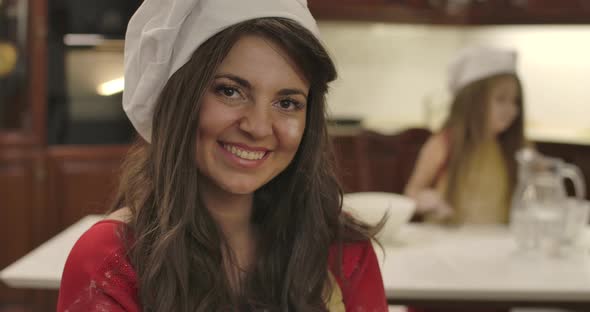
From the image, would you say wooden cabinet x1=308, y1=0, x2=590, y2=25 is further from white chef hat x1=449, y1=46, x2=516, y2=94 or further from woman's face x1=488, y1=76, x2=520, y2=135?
woman's face x1=488, y1=76, x2=520, y2=135

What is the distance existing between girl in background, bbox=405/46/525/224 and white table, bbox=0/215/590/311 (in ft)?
1.31

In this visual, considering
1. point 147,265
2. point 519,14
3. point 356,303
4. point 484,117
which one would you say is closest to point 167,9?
point 147,265

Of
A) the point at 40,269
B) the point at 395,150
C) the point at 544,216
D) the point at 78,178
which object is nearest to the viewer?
the point at 40,269

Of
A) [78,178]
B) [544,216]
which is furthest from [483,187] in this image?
[78,178]

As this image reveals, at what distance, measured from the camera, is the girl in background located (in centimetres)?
218

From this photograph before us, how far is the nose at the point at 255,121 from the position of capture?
0.90 meters

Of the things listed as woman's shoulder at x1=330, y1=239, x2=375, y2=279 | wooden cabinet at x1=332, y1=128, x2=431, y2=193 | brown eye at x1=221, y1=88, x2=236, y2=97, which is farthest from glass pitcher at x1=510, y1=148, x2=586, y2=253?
brown eye at x1=221, y1=88, x2=236, y2=97

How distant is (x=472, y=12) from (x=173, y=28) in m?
3.10

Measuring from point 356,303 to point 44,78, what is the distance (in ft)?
8.04

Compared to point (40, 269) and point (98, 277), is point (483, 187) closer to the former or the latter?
point (40, 269)

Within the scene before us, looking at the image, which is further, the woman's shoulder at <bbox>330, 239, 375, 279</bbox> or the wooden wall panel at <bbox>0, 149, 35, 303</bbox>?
the wooden wall panel at <bbox>0, 149, 35, 303</bbox>

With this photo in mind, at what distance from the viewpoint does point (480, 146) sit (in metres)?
2.26

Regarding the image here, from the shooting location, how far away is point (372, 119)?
4.01 metres

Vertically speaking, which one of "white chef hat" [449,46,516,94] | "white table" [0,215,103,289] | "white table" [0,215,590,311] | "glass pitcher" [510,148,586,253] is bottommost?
"white table" [0,215,103,289]
